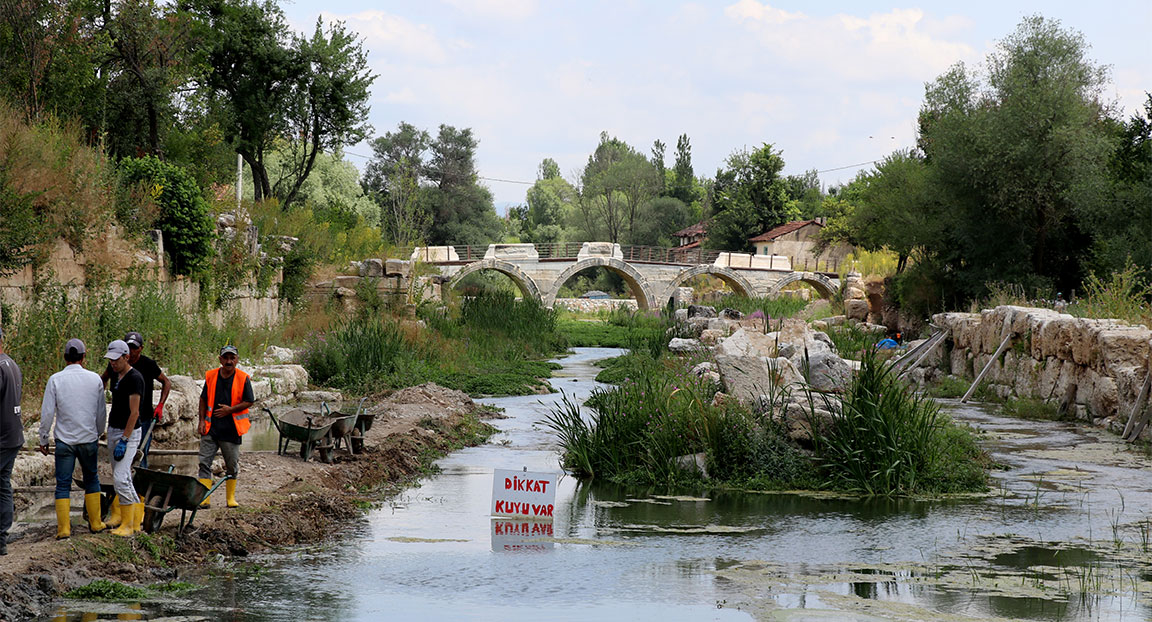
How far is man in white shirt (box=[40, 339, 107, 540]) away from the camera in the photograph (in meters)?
7.39

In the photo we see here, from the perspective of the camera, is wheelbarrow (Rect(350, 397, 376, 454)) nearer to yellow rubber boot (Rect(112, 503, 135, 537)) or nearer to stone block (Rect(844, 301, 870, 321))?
yellow rubber boot (Rect(112, 503, 135, 537))

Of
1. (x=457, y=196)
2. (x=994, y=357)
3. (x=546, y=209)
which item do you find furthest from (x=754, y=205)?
(x=994, y=357)

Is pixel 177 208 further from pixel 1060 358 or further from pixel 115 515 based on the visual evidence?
pixel 1060 358

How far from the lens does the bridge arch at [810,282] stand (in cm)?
6125

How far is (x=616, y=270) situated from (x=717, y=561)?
2241 inches

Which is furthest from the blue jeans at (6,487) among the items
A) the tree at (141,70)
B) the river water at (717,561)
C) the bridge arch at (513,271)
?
the bridge arch at (513,271)

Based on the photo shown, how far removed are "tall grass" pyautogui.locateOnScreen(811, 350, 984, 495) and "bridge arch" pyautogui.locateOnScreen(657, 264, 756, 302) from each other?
52.3m

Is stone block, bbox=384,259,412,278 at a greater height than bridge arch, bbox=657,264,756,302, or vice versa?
bridge arch, bbox=657,264,756,302

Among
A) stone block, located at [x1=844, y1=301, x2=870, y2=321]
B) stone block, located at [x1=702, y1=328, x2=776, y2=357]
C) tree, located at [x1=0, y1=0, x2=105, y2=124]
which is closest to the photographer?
stone block, located at [x1=702, y1=328, x2=776, y2=357]

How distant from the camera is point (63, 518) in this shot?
24.5 ft

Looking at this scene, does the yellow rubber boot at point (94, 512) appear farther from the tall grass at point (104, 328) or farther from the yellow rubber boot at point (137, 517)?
the tall grass at point (104, 328)

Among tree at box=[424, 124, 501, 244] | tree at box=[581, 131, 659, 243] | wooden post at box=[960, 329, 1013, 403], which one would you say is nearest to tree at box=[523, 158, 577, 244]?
tree at box=[581, 131, 659, 243]

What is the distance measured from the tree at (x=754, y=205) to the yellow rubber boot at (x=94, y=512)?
6996 cm

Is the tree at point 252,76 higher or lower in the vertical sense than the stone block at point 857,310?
higher
